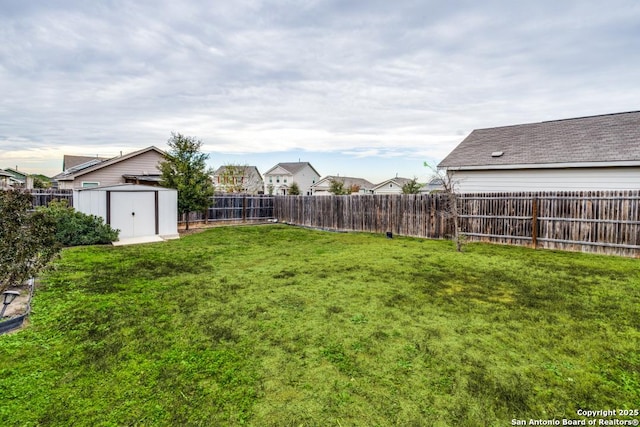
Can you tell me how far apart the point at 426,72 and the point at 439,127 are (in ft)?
22.9

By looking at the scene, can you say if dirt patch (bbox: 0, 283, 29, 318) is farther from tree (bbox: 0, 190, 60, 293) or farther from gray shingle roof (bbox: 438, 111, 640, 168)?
gray shingle roof (bbox: 438, 111, 640, 168)

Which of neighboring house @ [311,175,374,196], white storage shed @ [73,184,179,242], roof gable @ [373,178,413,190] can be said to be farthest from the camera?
neighboring house @ [311,175,374,196]

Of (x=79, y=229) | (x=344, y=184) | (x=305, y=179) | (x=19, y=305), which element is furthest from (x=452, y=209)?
(x=305, y=179)

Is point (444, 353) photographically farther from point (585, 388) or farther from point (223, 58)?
point (223, 58)

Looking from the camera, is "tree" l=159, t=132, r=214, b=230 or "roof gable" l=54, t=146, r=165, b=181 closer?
"tree" l=159, t=132, r=214, b=230

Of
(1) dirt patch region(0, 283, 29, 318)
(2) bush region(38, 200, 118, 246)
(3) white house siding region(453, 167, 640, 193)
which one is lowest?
(1) dirt patch region(0, 283, 29, 318)

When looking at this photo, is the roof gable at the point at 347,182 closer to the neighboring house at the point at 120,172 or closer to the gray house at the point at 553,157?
the neighboring house at the point at 120,172

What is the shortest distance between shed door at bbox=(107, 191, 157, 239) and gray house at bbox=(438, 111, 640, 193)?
12.0 meters

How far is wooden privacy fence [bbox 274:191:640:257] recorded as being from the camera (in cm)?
795

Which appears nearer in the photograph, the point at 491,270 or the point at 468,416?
the point at 468,416

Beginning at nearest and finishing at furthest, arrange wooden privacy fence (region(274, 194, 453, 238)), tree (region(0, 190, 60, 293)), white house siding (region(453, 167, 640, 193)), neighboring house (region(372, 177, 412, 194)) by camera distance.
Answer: tree (region(0, 190, 60, 293)), white house siding (region(453, 167, 640, 193)), wooden privacy fence (region(274, 194, 453, 238)), neighboring house (region(372, 177, 412, 194))

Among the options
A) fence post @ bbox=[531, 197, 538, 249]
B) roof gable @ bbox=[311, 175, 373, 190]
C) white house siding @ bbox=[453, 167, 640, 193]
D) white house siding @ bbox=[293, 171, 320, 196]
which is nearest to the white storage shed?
white house siding @ bbox=[453, 167, 640, 193]

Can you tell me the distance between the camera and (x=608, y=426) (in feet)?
6.87

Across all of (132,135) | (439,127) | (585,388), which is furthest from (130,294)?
(132,135)
